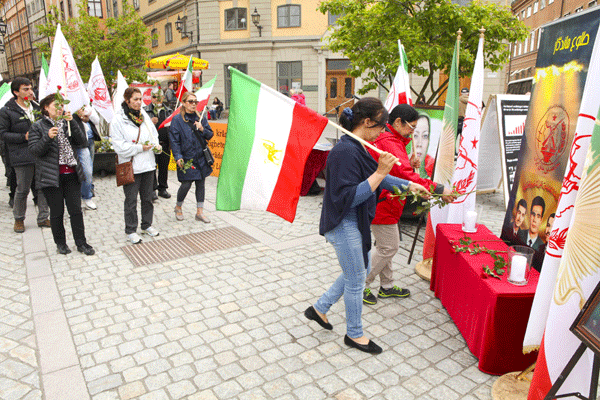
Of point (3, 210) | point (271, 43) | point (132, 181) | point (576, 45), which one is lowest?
point (3, 210)

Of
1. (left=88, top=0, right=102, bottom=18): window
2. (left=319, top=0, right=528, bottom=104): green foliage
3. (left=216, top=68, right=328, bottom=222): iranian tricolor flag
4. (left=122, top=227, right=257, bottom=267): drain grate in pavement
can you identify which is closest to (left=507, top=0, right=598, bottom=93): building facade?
(left=319, top=0, right=528, bottom=104): green foliage

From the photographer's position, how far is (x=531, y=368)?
3.01 meters

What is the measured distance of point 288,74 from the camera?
95.0ft

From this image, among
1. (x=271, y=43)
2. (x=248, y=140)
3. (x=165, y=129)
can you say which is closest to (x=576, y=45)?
(x=248, y=140)

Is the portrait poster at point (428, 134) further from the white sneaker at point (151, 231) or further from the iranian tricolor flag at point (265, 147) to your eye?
the white sneaker at point (151, 231)

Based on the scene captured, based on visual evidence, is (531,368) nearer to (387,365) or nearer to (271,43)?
(387,365)

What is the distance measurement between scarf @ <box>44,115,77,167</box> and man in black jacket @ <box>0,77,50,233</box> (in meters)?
1.32

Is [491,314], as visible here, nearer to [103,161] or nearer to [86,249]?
[86,249]

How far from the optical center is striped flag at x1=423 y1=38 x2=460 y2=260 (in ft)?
15.4

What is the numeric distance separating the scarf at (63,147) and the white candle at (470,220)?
4.63 m

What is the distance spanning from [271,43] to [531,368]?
93.1 ft

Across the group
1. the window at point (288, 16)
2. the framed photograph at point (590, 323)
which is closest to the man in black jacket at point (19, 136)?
the framed photograph at point (590, 323)

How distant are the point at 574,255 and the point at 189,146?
5.59m

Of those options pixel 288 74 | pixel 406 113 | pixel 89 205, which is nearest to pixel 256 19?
pixel 288 74
